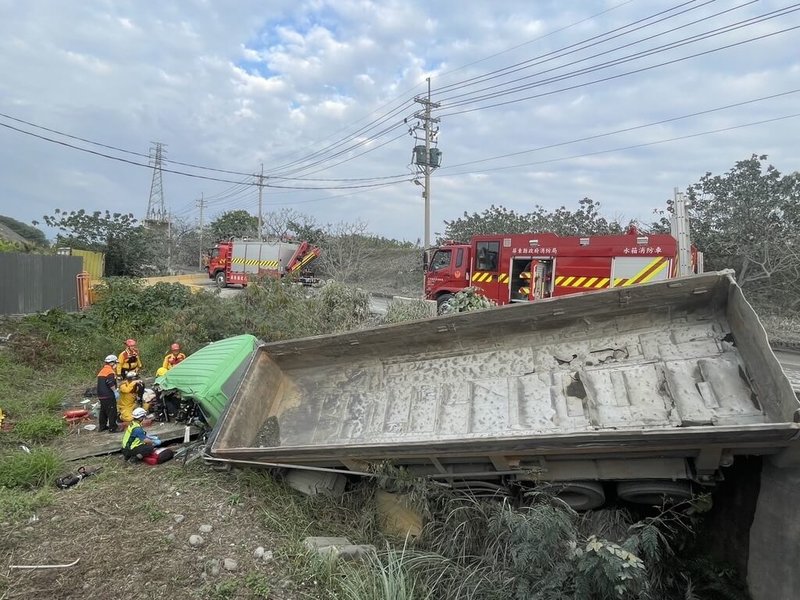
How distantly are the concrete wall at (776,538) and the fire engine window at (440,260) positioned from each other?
11.0 metres

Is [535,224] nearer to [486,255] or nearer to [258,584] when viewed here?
[486,255]

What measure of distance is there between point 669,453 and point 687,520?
853 mm

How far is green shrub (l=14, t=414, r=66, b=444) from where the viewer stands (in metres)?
5.75

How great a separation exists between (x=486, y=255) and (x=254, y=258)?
15.6 meters

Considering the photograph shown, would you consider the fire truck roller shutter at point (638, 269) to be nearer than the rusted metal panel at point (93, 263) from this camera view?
Yes

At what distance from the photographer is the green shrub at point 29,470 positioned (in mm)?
4348

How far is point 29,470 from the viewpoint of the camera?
14.6 ft

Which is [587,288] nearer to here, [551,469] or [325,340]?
[325,340]

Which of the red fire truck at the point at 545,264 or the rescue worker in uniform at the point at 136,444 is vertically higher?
the red fire truck at the point at 545,264

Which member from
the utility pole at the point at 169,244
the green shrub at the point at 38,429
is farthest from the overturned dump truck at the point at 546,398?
the utility pole at the point at 169,244

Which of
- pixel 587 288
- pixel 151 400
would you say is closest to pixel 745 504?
pixel 151 400

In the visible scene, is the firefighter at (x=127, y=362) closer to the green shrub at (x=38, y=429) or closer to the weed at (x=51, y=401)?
the weed at (x=51, y=401)

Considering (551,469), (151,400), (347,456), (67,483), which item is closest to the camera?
(551,469)

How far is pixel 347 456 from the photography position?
12.5 ft
